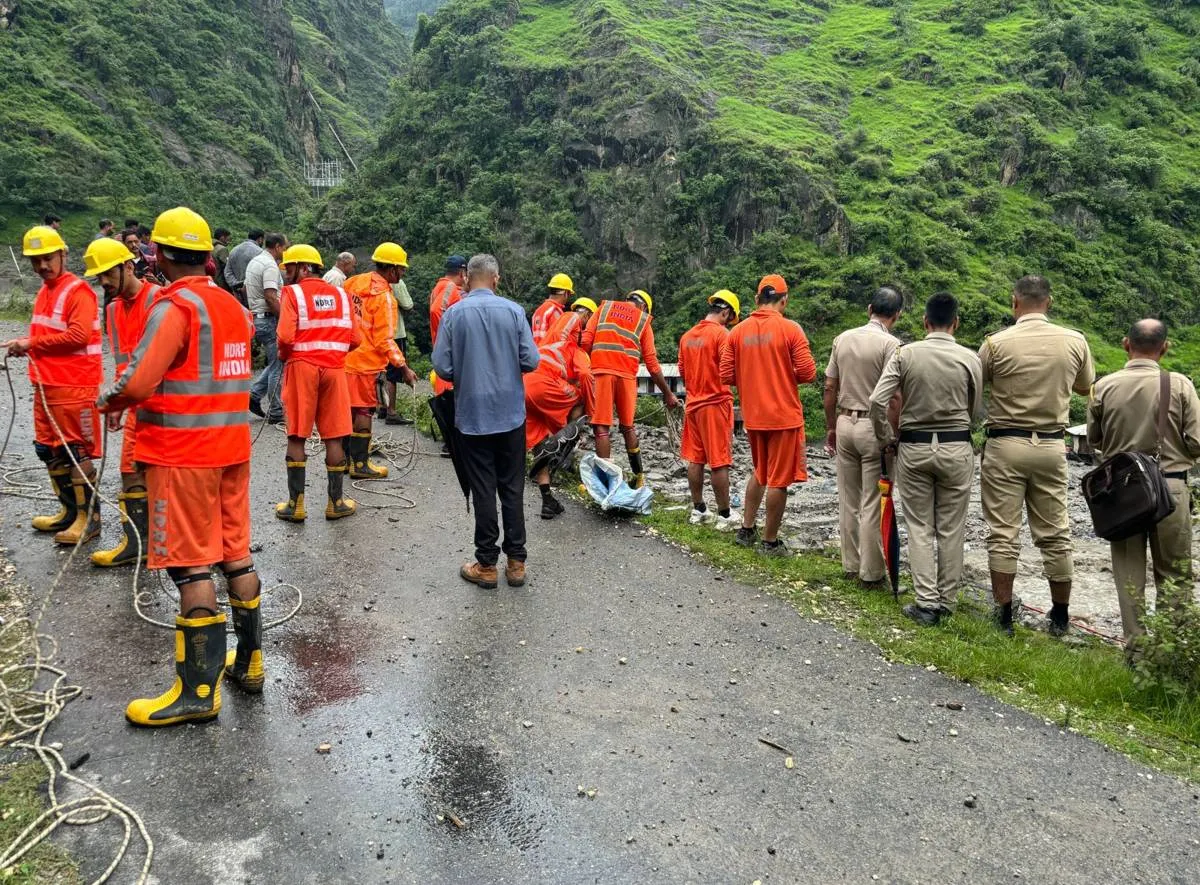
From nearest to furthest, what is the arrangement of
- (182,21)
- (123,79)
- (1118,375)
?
(1118,375) < (123,79) < (182,21)

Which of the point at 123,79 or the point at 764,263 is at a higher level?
the point at 123,79

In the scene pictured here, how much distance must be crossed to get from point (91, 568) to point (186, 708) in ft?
7.96

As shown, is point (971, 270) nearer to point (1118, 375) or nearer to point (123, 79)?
point (1118, 375)

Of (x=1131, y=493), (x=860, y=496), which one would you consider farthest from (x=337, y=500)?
(x=1131, y=493)

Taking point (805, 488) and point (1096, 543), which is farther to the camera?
point (805, 488)

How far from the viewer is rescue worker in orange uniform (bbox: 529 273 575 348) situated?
8208mm

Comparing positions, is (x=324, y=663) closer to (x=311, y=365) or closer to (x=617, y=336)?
(x=311, y=365)

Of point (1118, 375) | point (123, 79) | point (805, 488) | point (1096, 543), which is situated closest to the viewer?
point (1118, 375)

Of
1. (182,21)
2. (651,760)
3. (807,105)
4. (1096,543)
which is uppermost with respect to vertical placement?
(182,21)

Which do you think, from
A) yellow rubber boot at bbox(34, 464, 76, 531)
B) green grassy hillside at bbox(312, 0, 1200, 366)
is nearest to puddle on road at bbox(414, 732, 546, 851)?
yellow rubber boot at bbox(34, 464, 76, 531)

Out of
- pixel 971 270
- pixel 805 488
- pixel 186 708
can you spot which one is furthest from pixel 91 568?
pixel 971 270

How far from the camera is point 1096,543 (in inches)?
484

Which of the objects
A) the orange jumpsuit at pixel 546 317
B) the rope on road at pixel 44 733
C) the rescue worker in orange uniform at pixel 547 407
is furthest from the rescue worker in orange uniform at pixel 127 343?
the orange jumpsuit at pixel 546 317

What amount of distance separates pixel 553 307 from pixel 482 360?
3.43m
